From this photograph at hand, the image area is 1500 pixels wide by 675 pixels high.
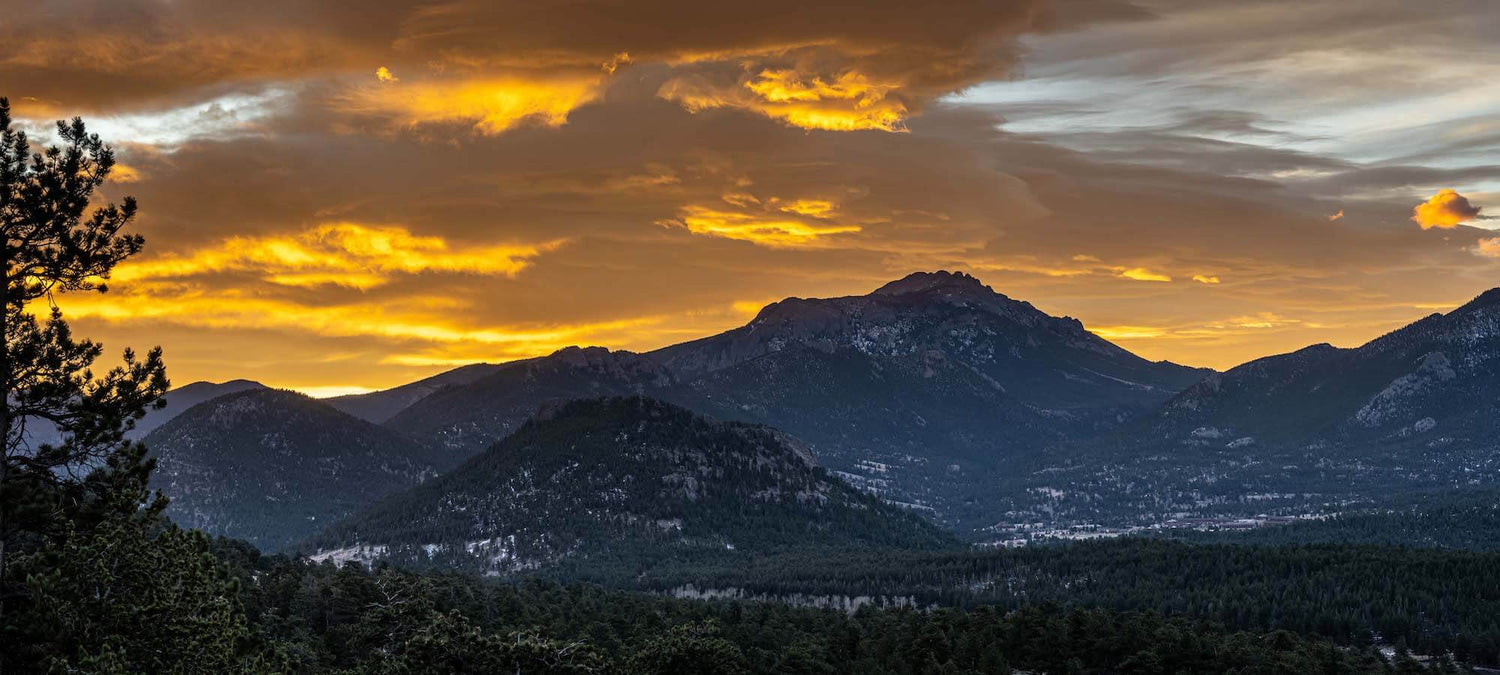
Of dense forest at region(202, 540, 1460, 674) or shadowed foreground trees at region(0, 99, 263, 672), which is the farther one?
dense forest at region(202, 540, 1460, 674)

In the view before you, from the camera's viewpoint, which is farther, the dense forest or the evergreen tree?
the dense forest

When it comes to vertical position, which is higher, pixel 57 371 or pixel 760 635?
pixel 57 371

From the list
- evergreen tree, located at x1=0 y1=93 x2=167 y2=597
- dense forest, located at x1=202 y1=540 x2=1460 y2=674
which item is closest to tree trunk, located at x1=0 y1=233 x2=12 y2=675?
evergreen tree, located at x1=0 y1=93 x2=167 y2=597

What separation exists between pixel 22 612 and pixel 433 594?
110 m

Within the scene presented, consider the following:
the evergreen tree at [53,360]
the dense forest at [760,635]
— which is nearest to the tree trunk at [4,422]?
the evergreen tree at [53,360]

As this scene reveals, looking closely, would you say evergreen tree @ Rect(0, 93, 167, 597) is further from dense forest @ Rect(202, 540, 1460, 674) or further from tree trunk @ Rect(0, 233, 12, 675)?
dense forest @ Rect(202, 540, 1460, 674)

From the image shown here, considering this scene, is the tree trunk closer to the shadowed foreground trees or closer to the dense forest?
the shadowed foreground trees

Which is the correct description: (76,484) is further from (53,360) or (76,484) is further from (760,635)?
(760,635)

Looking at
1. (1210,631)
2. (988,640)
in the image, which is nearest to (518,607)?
(988,640)

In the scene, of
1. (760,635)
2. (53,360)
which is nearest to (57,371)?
(53,360)

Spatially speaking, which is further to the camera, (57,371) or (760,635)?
(760,635)

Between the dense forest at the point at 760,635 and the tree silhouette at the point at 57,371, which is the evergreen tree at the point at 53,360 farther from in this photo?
the dense forest at the point at 760,635

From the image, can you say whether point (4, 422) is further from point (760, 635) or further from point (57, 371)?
point (760, 635)

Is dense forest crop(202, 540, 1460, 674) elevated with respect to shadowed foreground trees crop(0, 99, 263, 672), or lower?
lower
